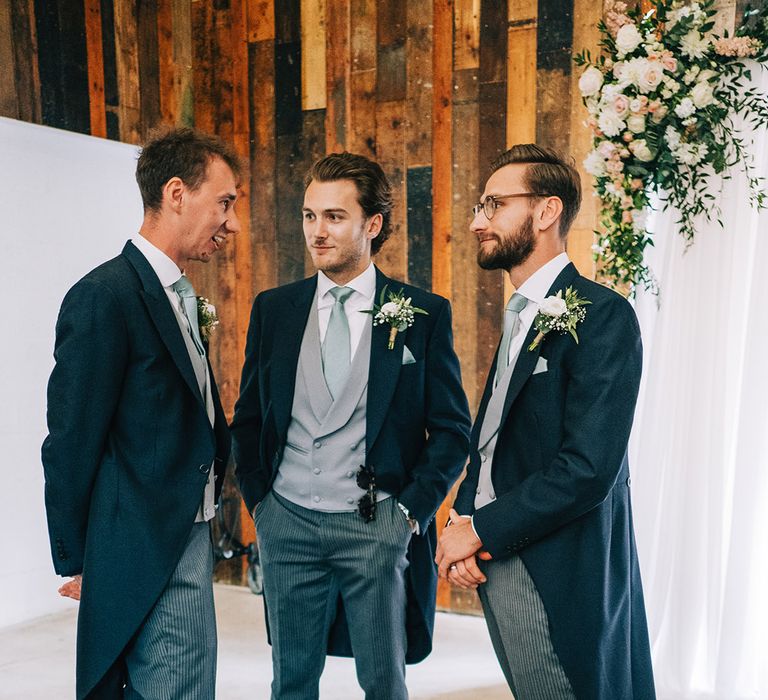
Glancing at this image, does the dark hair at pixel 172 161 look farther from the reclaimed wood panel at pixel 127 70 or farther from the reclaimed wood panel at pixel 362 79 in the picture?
the reclaimed wood panel at pixel 127 70

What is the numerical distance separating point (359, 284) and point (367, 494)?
62 cm

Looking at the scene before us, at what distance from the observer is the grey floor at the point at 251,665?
3.10m

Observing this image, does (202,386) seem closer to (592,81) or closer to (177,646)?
(177,646)

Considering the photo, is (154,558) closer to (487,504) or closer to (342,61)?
(487,504)

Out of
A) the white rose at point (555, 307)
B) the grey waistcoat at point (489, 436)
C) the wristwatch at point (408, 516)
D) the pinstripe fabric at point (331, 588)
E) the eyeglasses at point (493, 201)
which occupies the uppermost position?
the eyeglasses at point (493, 201)

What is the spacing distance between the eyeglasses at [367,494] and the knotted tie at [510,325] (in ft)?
1.74

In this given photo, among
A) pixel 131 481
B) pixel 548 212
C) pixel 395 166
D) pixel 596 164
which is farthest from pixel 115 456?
pixel 395 166

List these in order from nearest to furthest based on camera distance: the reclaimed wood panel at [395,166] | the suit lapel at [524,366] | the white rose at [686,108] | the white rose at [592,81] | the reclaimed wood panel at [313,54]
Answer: the suit lapel at [524,366], the white rose at [686,108], the white rose at [592,81], the reclaimed wood panel at [395,166], the reclaimed wood panel at [313,54]

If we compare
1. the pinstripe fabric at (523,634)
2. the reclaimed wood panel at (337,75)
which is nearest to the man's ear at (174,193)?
the pinstripe fabric at (523,634)

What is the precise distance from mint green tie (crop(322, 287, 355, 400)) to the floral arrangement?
4.02 ft

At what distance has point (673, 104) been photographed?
2777mm

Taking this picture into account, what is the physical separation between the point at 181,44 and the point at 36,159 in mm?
1155

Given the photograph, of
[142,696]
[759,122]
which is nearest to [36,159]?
[142,696]

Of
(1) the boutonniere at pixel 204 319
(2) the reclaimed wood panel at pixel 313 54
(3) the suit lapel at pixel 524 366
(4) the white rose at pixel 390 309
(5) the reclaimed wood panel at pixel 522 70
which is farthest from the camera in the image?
(2) the reclaimed wood panel at pixel 313 54
